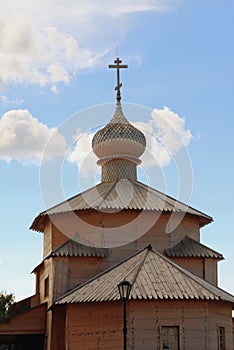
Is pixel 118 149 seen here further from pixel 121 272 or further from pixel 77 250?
pixel 121 272

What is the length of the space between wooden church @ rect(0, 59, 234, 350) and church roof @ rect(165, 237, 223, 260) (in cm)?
4

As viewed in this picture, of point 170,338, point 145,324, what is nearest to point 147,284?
point 145,324

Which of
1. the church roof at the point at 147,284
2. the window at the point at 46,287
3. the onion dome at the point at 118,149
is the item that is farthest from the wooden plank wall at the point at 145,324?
the onion dome at the point at 118,149

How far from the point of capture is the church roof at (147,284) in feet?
67.3

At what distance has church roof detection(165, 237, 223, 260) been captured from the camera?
2549 cm

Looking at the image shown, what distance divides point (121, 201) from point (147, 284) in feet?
18.8

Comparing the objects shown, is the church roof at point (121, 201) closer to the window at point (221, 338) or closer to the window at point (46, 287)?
the window at point (46, 287)

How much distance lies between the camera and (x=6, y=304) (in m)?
52.1

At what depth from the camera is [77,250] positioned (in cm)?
2494

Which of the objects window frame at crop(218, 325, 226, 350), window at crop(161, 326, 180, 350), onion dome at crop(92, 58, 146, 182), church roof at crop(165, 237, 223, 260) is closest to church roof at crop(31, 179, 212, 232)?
onion dome at crop(92, 58, 146, 182)

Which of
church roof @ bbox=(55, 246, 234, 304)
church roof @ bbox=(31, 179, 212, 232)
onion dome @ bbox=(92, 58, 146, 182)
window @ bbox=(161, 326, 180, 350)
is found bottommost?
window @ bbox=(161, 326, 180, 350)

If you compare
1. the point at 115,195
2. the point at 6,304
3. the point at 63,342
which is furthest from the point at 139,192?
the point at 6,304

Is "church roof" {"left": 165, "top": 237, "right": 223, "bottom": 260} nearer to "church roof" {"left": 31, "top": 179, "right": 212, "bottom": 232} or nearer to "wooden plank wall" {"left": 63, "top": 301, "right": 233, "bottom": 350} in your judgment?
"church roof" {"left": 31, "top": 179, "right": 212, "bottom": 232}

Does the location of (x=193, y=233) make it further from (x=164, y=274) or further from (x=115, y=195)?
(x=164, y=274)
